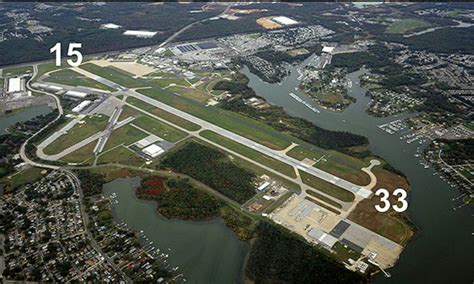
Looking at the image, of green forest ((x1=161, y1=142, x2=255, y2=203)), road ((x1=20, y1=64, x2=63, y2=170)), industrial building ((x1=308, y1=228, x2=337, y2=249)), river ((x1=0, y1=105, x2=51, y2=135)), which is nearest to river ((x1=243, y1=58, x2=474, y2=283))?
industrial building ((x1=308, y1=228, x2=337, y2=249))

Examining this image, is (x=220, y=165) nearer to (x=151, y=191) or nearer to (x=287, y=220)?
(x=151, y=191)

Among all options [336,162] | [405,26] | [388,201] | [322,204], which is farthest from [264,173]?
[405,26]

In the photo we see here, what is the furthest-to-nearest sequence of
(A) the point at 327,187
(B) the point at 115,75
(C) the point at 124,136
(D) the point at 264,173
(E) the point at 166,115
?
(B) the point at 115,75, (E) the point at 166,115, (C) the point at 124,136, (D) the point at 264,173, (A) the point at 327,187

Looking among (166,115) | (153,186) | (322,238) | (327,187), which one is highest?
(327,187)

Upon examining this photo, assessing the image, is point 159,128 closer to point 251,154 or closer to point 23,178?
point 251,154

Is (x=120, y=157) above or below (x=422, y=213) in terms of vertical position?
below

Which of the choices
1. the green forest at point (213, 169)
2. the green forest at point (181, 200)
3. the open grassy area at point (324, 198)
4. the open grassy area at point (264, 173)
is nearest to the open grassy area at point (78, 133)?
the green forest at point (213, 169)
